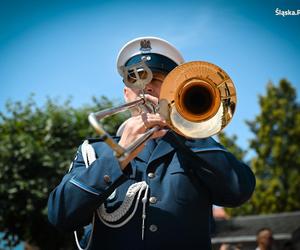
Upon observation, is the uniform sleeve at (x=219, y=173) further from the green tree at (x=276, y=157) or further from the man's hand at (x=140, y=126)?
the green tree at (x=276, y=157)

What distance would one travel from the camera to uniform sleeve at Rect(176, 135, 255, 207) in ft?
7.52

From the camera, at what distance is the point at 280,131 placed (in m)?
28.3

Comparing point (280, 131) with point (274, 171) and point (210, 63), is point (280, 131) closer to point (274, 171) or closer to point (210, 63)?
point (274, 171)

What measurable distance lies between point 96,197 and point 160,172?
0.39 metres

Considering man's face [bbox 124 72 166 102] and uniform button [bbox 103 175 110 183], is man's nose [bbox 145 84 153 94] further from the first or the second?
uniform button [bbox 103 175 110 183]

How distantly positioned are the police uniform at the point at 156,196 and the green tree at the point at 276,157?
25.7 meters

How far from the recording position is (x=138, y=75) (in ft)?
8.26

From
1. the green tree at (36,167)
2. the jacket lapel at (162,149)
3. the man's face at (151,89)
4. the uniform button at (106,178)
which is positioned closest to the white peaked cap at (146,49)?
the man's face at (151,89)

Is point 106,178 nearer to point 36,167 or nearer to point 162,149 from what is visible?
point 162,149

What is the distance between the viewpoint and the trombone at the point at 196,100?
7.75 feet

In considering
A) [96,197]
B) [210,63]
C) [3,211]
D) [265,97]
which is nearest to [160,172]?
[96,197]

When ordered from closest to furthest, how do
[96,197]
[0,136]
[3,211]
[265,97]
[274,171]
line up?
[96,197]
[3,211]
[0,136]
[274,171]
[265,97]

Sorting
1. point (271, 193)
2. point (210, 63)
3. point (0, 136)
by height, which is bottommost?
point (210, 63)

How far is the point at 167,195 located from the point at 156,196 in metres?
0.06
